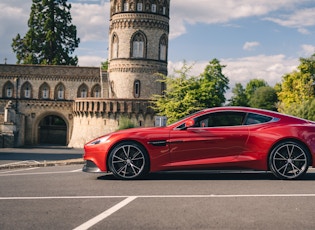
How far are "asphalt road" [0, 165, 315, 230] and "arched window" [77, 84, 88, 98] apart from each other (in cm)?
5346

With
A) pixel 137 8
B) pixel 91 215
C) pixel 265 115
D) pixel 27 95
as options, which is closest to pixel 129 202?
pixel 91 215

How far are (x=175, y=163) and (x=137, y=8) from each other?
157 ft

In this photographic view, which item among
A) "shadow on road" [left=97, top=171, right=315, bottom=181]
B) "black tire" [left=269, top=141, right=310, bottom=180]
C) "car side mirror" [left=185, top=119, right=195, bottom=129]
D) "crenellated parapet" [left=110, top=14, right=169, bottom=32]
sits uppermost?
"crenellated parapet" [left=110, top=14, right=169, bottom=32]

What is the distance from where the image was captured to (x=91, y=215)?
5.57 metres

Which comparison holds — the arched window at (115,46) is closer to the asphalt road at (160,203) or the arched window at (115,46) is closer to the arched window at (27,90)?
the arched window at (27,90)

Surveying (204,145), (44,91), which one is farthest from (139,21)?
(204,145)

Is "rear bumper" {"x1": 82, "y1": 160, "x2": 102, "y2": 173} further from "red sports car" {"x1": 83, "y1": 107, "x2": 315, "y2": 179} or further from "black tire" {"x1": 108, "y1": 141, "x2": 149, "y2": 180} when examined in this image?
"black tire" {"x1": 108, "y1": 141, "x2": 149, "y2": 180}

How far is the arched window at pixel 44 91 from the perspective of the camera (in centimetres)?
6147

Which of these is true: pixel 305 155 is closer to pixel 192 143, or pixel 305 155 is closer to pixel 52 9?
pixel 192 143

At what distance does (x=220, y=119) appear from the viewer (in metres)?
9.02

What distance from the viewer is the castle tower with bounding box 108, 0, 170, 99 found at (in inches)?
2160

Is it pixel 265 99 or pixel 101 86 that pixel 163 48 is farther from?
pixel 265 99

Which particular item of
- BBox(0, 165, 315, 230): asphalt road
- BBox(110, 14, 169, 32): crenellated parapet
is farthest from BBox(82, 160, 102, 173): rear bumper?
BBox(110, 14, 169, 32): crenellated parapet

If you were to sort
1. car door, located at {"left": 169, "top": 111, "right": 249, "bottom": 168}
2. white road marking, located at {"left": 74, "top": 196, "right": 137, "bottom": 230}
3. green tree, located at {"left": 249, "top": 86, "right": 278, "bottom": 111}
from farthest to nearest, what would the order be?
green tree, located at {"left": 249, "top": 86, "right": 278, "bottom": 111}, car door, located at {"left": 169, "top": 111, "right": 249, "bottom": 168}, white road marking, located at {"left": 74, "top": 196, "right": 137, "bottom": 230}
